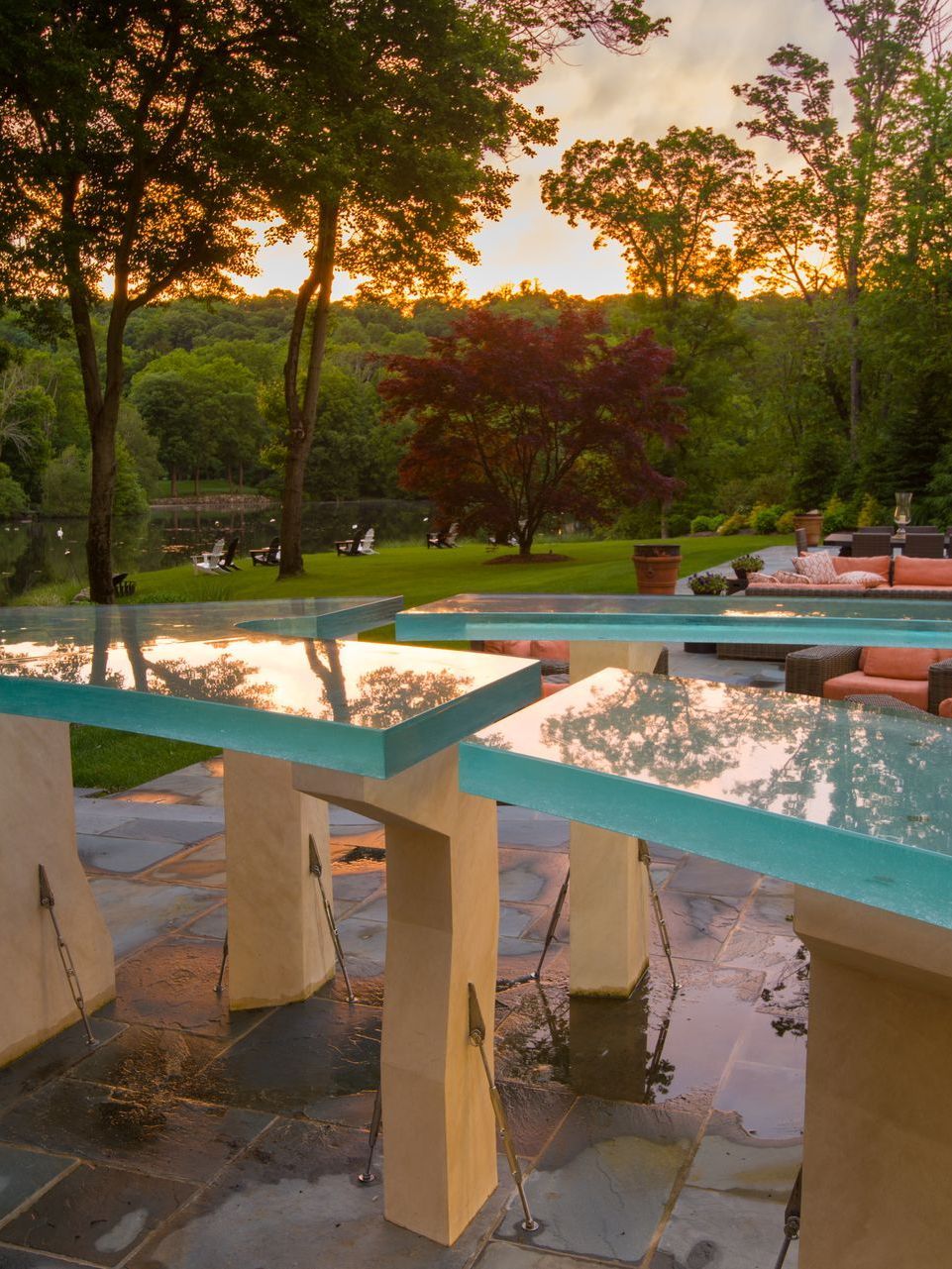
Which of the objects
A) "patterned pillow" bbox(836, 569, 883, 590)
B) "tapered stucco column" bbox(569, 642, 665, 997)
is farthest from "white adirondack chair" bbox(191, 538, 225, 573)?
"tapered stucco column" bbox(569, 642, 665, 997)

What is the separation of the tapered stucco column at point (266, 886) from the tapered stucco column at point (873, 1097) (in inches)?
119

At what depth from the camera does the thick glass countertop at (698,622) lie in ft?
14.1

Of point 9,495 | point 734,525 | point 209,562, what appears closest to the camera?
point 209,562

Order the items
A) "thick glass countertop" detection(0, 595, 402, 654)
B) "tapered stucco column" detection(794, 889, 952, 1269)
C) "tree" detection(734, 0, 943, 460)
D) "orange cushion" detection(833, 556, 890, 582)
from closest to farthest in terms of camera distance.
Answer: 1. "tapered stucco column" detection(794, 889, 952, 1269)
2. "thick glass countertop" detection(0, 595, 402, 654)
3. "orange cushion" detection(833, 556, 890, 582)
4. "tree" detection(734, 0, 943, 460)

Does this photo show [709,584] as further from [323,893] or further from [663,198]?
[663,198]

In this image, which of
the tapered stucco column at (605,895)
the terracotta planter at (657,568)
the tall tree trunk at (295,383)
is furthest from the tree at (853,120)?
the tapered stucco column at (605,895)

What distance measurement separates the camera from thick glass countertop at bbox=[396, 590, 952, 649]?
4.30 metres

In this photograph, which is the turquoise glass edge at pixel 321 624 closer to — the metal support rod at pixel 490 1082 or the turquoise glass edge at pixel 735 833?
the metal support rod at pixel 490 1082

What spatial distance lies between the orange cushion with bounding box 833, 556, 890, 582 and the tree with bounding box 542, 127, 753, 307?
28.5 metres

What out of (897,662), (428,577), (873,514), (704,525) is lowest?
(428,577)

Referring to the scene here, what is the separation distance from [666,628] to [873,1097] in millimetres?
2358

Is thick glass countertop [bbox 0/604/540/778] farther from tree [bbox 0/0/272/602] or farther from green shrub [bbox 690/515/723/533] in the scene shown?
green shrub [bbox 690/515/723/533]

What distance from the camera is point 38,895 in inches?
193

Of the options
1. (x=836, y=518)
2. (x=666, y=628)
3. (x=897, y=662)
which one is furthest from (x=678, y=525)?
(x=666, y=628)
